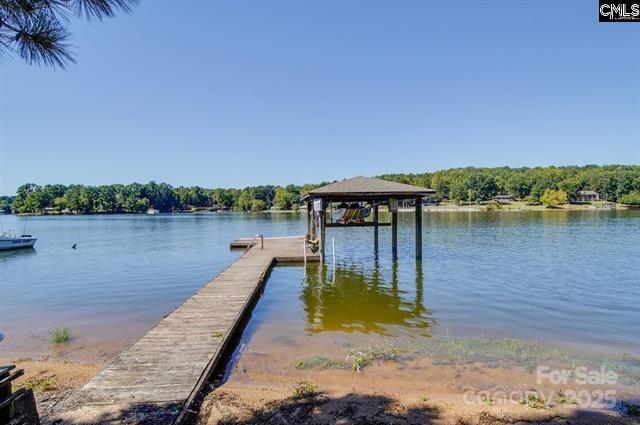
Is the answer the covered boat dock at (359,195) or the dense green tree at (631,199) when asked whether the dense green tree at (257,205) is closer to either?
the dense green tree at (631,199)

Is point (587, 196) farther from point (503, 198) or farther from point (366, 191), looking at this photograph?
point (366, 191)

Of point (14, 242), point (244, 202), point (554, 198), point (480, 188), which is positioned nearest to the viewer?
point (14, 242)

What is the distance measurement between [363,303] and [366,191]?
598 centimetres

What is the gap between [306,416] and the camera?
16.1 ft

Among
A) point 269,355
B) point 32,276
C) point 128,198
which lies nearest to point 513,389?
point 269,355

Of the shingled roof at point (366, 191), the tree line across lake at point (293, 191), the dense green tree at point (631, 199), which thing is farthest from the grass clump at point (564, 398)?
the dense green tree at point (631, 199)

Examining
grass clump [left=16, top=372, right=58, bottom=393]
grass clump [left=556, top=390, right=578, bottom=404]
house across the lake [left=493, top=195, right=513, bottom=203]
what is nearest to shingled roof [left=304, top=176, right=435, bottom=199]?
grass clump [left=556, top=390, right=578, bottom=404]

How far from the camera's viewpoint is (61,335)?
356 inches

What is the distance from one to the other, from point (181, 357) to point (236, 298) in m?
3.93

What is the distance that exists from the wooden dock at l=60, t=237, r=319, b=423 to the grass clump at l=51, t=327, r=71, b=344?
2643 mm

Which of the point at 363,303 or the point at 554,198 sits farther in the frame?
the point at 554,198

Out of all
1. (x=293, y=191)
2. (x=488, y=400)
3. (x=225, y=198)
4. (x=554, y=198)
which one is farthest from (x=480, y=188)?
(x=488, y=400)

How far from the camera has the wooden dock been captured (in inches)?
189

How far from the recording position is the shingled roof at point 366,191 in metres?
16.1
